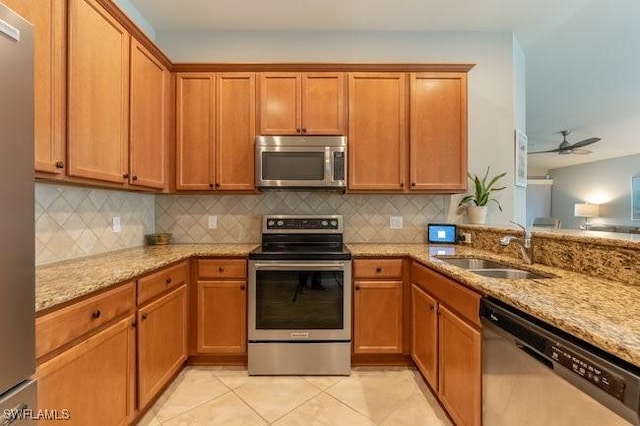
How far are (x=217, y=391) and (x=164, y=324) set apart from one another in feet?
1.89

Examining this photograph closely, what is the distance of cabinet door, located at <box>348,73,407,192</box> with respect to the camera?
2.52 meters

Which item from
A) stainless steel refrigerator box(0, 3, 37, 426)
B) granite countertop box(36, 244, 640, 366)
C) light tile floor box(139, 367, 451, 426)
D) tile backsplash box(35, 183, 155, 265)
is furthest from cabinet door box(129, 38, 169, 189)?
light tile floor box(139, 367, 451, 426)

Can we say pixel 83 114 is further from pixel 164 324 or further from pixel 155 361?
pixel 155 361

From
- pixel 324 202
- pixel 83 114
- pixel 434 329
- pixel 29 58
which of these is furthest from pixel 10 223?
pixel 324 202

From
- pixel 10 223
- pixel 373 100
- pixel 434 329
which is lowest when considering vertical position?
pixel 434 329

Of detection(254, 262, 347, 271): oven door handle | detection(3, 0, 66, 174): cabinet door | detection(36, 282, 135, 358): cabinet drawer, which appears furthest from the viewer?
detection(254, 262, 347, 271): oven door handle

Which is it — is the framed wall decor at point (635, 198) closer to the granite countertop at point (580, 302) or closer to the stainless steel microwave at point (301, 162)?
the granite countertop at point (580, 302)

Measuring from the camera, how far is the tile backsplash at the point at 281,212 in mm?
2809

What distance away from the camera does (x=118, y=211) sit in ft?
7.62

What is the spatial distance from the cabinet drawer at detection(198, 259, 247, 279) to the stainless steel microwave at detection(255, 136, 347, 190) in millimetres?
640

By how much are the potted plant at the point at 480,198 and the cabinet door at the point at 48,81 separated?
2.92 m

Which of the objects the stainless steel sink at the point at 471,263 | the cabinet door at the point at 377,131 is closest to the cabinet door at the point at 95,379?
the cabinet door at the point at 377,131

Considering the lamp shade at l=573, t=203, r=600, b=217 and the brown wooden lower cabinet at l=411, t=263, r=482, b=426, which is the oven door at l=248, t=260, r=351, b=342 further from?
the lamp shade at l=573, t=203, r=600, b=217

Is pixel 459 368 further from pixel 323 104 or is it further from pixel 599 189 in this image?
pixel 599 189
